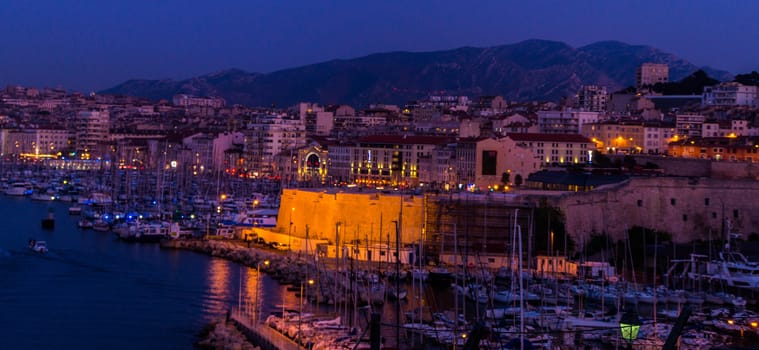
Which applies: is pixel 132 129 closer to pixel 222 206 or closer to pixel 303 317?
pixel 222 206

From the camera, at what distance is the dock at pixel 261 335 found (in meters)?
12.1

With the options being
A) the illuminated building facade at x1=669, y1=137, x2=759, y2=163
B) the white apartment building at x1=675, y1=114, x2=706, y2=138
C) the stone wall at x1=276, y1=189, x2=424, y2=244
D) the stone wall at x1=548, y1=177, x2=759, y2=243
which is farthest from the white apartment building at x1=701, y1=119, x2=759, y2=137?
the stone wall at x1=276, y1=189, x2=424, y2=244

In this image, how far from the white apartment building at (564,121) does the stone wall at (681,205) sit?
49.4 ft

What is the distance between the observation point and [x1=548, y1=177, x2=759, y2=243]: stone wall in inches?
810

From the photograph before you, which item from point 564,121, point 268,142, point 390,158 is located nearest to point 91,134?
point 268,142

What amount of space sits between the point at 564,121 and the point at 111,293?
72.5 feet

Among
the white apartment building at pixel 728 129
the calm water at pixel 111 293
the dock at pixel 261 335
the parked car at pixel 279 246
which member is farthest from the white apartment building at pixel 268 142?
the dock at pixel 261 335

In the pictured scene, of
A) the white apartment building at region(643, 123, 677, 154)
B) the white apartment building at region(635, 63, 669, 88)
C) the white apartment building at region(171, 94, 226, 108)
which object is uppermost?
the white apartment building at region(171, 94, 226, 108)

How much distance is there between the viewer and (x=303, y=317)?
43.8 feet

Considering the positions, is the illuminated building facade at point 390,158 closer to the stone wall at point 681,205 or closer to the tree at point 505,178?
the tree at point 505,178

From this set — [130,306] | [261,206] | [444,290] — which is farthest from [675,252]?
[261,206]

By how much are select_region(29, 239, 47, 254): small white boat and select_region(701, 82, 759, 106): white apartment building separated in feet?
83.4

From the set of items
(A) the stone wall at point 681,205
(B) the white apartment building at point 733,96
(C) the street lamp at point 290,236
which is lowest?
(C) the street lamp at point 290,236

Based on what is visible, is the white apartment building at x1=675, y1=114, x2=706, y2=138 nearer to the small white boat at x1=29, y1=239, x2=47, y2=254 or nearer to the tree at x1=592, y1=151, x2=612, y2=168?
the tree at x1=592, y1=151, x2=612, y2=168
